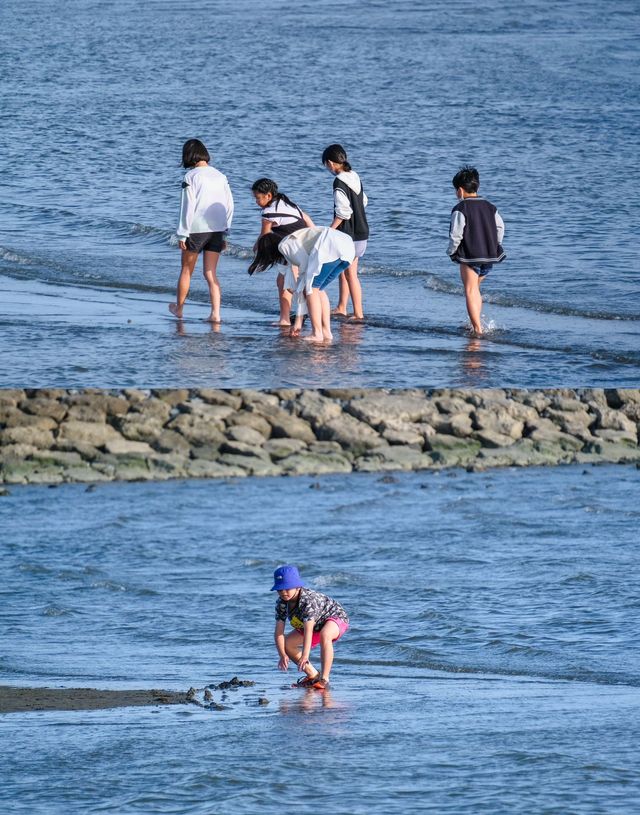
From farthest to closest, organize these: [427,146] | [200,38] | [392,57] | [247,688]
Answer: [200,38]
[392,57]
[427,146]
[247,688]

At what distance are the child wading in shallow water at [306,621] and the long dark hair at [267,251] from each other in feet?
12.8

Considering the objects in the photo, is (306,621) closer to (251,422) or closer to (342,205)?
(342,205)

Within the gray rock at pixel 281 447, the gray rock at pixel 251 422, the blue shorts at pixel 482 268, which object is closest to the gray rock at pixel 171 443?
the gray rock at pixel 251 422

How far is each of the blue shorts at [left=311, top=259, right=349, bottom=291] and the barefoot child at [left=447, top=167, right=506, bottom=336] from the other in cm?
101

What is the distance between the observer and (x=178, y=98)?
39656 mm

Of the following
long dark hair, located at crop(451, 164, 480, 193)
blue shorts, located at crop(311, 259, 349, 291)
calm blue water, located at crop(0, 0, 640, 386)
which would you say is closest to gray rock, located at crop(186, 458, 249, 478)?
calm blue water, located at crop(0, 0, 640, 386)

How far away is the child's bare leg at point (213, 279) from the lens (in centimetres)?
1275

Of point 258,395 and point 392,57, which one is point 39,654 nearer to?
point 258,395

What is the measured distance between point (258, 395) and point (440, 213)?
27.7 ft

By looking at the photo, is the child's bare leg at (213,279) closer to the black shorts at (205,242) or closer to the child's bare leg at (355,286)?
the black shorts at (205,242)

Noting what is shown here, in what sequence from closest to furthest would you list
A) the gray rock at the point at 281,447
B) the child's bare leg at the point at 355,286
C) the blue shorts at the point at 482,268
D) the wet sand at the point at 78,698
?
1. the wet sand at the point at 78,698
2. the blue shorts at the point at 482,268
3. the child's bare leg at the point at 355,286
4. the gray rock at the point at 281,447

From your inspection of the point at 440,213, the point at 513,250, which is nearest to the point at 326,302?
the point at 513,250

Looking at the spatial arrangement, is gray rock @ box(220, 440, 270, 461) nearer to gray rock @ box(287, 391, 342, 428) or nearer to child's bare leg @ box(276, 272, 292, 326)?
gray rock @ box(287, 391, 342, 428)

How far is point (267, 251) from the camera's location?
40.6ft
